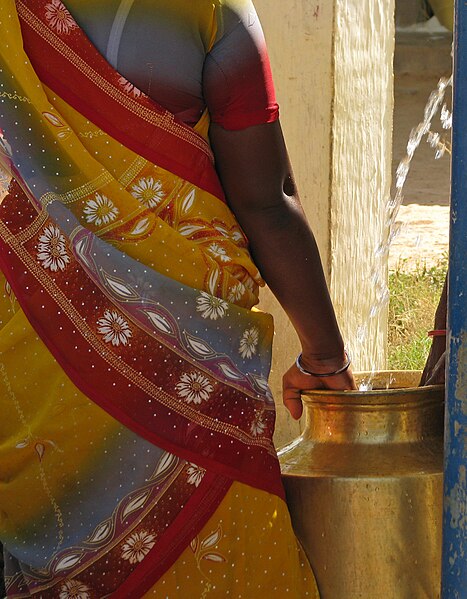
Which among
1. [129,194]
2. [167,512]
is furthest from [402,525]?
[129,194]

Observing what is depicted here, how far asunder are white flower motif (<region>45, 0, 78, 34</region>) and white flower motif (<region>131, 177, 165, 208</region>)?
0.27 metres

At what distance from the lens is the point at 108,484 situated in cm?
193

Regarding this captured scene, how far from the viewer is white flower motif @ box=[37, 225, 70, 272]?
192 cm

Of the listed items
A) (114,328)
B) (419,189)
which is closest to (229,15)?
(114,328)

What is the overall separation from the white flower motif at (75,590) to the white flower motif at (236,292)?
0.54 meters

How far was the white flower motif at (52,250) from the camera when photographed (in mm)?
1918

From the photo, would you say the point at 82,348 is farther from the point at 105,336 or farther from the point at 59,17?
the point at 59,17

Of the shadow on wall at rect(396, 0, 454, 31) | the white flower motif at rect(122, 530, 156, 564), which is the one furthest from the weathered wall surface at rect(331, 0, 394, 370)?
the shadow on wall at rect(396, 0, 454, 31)

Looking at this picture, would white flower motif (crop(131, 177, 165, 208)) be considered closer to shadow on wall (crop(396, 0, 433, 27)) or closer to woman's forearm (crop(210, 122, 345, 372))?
woman's forearm (crop(210, 122, 345, 372))

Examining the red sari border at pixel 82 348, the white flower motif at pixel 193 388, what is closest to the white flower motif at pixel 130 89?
the red sari border at pixel 82 348

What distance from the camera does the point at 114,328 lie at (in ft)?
6.30

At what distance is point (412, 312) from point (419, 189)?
3.19m

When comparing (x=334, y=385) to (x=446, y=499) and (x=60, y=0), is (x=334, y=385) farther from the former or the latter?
(x=60, y=0)

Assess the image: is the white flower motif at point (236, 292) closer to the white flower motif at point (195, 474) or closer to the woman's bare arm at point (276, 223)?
the woman's bare arm at point (276, 223)
